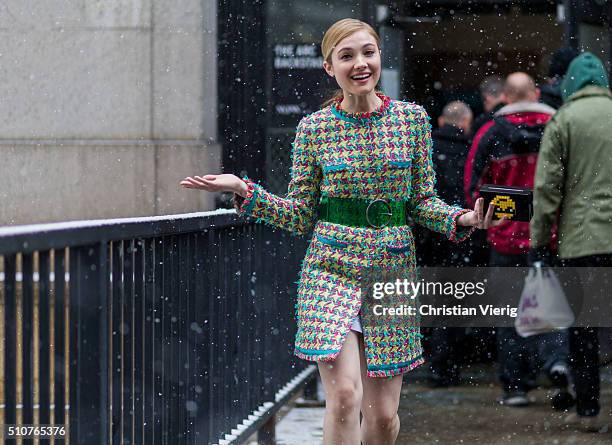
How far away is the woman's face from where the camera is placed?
4.27 m

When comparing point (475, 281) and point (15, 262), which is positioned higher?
point (15, 262)

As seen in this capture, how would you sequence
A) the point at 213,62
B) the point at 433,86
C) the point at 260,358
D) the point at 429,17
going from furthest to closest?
the point at 433,86 < the point at 429,17 < the point at 213,62 < the point at 260,358

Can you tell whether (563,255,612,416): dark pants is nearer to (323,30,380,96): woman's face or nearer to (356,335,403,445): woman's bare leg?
(356,335,403,445): woman's bare leg

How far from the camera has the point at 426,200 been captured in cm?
448

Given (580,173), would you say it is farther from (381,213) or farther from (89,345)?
(89,345)

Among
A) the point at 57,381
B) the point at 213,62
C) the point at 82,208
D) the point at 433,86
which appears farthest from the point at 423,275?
the point at 433,86

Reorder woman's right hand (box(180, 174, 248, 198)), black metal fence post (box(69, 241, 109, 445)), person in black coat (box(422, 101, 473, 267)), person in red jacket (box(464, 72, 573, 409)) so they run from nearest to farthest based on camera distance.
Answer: black metal fence post (box(69, 241, 109, 445)), woman's right hand (box(180, 174, 248, 198)), person in red jacket (box(464, 72, 573, 409)), person in black coat (box(422, 101, 473, 267))

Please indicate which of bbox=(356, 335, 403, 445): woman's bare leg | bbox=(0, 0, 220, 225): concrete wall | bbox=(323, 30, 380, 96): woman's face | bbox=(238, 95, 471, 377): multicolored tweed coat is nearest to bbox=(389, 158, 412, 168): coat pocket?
bbox=(238, 95, 471, 377): multicolored tweed coat

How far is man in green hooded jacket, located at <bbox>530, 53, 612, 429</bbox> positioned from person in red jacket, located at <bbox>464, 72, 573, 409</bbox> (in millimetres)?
870

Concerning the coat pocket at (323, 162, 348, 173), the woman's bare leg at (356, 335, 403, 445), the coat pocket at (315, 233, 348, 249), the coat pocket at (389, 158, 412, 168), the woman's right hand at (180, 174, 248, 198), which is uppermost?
the coat pocket at (389, 158, 412, 168)

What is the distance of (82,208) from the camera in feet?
34.1

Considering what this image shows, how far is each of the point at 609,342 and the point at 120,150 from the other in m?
4.71

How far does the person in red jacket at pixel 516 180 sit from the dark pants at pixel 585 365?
499 millimetres

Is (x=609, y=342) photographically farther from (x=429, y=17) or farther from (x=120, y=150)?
(x=429, y=17)
